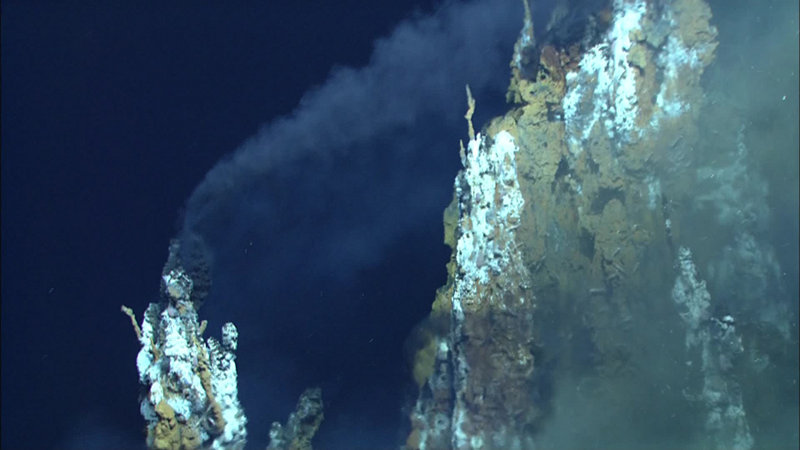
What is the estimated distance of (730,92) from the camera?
11.2 feet

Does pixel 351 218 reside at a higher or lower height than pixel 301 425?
higher

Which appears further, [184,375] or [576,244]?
[576,244]

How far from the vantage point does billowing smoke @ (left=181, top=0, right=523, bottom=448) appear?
3.31 metres

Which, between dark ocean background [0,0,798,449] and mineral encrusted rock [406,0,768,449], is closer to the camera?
dark ocean background [0,0,798,449]

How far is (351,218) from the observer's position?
11.0ft

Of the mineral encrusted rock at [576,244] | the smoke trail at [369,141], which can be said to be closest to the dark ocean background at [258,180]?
the smoke trail at [369,141]

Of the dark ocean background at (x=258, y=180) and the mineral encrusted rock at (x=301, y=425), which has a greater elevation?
the dark ocean background at (x=258, y=180)

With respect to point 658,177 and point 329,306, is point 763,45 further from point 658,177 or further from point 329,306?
point 329,306

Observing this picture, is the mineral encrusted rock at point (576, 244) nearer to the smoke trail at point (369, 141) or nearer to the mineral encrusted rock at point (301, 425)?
the smoke trail at point (369, 141)

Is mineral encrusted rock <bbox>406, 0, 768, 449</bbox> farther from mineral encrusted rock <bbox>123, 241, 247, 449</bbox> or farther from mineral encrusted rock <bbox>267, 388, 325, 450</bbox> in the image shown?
mineral encrusted rock <bbox>123, 241, 247, 449</bbox>

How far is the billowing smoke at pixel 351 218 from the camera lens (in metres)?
3.31

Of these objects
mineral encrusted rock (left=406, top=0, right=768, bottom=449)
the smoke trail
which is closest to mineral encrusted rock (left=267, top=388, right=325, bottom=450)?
mineral encrusted rock (left=406, top=0, right=768, bottom=449)

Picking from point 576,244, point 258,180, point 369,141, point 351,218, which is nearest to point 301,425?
point 351,218

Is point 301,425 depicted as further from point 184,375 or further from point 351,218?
point 351,218
